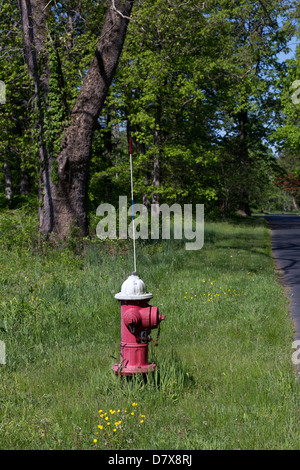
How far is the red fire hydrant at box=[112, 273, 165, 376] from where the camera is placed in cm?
458

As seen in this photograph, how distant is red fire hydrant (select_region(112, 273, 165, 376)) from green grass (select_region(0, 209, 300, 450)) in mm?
156

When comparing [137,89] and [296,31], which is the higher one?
[296,31]

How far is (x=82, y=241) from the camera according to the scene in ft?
41.6

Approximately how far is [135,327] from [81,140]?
8.85m

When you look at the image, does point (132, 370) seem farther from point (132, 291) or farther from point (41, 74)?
point (41, 74)

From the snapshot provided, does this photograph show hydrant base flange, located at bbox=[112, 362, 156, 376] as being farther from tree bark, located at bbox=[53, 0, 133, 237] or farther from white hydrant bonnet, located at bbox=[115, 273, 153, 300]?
tree bark, located at bbox=[53, 0, 133, 237]

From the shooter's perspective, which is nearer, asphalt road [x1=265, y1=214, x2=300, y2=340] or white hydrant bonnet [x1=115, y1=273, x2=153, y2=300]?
white hydrant bonnet [x1=115, y1=273, x2=153, y2=300]

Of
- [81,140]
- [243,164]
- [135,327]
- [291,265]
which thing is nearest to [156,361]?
[135,327]

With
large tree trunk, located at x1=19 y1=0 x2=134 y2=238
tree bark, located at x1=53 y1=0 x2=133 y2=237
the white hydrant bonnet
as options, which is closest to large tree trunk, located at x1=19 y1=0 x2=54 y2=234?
large tree trunk, located at x1=19 y1=0 x2=134 y2=238


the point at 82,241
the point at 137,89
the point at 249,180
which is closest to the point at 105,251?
the point at 82,241

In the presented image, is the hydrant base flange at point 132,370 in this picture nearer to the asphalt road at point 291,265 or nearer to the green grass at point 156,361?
the green grass at point 156,361

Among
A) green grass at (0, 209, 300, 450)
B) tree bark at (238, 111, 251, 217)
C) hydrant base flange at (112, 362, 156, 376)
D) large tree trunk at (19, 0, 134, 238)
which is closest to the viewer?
green grass at (0, 209, 300, 450)
